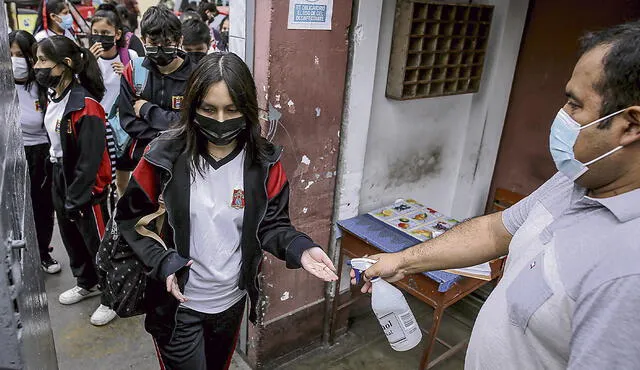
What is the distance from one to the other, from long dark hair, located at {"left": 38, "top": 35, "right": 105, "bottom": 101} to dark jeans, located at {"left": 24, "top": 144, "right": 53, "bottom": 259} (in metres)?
0.77

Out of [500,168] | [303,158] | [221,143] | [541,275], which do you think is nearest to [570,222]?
[541,275]

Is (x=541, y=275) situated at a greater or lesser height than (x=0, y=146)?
lesser

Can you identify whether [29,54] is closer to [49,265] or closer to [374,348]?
[49,265]

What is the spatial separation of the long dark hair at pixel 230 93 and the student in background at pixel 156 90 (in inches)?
44.2

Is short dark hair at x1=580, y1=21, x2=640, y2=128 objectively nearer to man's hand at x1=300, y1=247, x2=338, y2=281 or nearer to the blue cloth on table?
man's hand at x1=300, y1=247, x2=338, y2=281

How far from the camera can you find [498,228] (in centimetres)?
185

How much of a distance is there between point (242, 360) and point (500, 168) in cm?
249

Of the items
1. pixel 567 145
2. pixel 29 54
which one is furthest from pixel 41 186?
pixel 567 145

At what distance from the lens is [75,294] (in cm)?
349

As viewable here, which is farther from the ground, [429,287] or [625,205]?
[625,205]

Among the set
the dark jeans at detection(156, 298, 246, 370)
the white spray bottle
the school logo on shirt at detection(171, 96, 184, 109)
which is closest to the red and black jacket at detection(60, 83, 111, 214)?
the school logo on shirt at detection(171, 96, 184, 109)

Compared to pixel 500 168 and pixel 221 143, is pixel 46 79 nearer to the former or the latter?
pixel 221 143

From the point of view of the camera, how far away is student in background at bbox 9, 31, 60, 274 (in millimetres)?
3377

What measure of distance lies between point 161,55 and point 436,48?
175 cm
